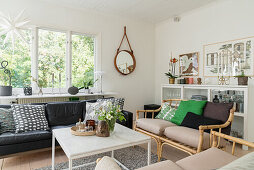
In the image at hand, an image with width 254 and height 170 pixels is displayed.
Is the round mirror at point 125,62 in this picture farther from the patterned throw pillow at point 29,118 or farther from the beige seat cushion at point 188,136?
the beige seat cushion at point 188,136

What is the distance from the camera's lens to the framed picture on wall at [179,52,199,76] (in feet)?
13.8

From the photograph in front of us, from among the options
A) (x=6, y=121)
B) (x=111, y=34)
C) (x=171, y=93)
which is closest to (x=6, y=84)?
(x=6, y=121)

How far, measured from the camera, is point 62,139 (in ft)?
6.25

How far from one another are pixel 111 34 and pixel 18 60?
86.7 inches

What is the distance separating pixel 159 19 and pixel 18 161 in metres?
4.45

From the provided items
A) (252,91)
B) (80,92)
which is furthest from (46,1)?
(252,91)

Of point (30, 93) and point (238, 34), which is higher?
point (238, 34)

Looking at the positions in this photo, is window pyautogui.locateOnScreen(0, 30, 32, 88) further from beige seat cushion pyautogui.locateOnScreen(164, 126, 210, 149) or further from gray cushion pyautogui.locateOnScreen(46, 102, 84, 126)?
beige seat cushion pyautogui.locateOnScreen(164, 126, 210, 149)

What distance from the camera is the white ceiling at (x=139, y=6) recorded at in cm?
382

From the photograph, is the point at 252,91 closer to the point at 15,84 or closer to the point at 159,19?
the point at 159,19

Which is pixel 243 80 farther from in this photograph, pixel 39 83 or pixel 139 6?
pixel 39 83

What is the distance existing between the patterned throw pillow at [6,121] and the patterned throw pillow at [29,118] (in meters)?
0.07

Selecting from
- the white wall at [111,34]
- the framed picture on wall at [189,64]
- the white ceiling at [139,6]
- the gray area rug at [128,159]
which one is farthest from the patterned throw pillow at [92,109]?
the framed picture on wall at [189,64]

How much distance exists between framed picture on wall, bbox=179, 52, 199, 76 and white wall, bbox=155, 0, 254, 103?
0.10m
